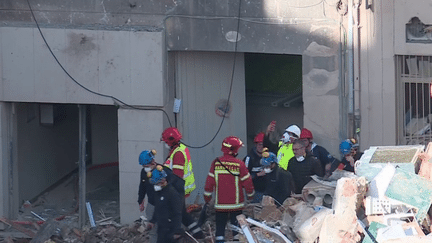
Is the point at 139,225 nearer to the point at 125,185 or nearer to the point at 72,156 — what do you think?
the point at 125,185

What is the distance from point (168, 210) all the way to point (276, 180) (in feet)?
5.20

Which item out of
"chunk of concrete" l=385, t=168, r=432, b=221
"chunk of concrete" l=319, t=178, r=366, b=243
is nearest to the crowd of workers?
"chunk of concrete" l=319, t=178, r=366, b=243

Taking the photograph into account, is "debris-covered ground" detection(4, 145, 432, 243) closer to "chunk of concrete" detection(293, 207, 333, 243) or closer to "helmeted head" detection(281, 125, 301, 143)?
"chunk of concrete" detection(293, 207, 333, 243)

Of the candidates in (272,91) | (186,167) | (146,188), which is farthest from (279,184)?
(272,91)

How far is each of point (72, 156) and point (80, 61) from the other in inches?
157

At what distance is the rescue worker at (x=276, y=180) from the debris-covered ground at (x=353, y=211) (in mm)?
197

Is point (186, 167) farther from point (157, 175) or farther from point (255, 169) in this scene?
point (157, 175)

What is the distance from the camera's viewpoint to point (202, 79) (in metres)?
13.7

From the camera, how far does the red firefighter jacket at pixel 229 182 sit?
10836 millimetres

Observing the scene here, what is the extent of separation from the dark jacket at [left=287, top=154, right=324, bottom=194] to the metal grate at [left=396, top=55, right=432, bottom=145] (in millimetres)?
2118

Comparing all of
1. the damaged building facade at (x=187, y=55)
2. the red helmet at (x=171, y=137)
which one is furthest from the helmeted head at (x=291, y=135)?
the red helmet at (x=171, y=137)

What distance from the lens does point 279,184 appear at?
11.2 m

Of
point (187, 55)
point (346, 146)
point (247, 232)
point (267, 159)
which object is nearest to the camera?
point (247, 232)

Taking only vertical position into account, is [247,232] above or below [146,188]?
below
